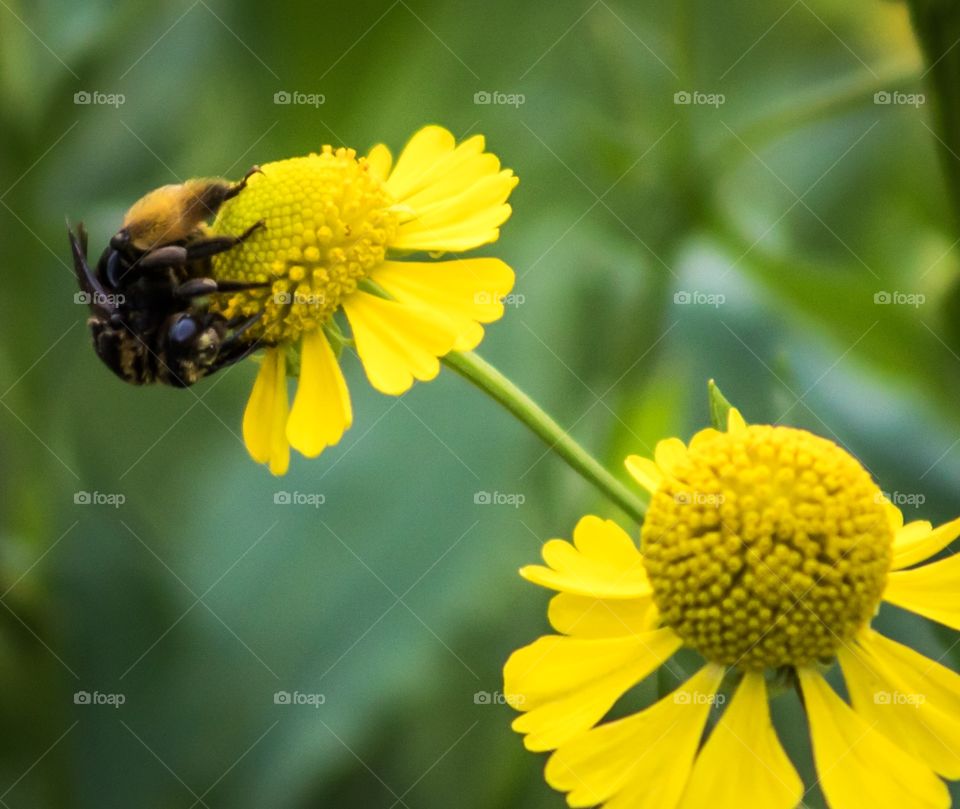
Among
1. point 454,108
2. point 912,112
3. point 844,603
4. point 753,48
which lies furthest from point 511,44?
point 844,603

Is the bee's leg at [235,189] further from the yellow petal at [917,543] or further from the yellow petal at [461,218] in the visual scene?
the yellow petal at [917,543]

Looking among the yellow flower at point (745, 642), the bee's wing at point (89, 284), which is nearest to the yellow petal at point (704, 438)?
the yellow flower at point (745, 642)

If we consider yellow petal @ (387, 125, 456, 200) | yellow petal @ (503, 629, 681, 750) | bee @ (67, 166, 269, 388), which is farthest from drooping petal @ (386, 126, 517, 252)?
yellow petal @ (503, 629, 681, 750)

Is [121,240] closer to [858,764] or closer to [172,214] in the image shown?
[172,214]

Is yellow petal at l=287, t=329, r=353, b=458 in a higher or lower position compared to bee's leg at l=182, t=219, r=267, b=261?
lower

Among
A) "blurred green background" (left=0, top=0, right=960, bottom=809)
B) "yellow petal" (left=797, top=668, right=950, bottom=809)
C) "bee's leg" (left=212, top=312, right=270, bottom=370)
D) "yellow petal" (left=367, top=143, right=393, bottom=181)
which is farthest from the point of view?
"blurred green background" (left=0, top=0, right=960, bottom=809)

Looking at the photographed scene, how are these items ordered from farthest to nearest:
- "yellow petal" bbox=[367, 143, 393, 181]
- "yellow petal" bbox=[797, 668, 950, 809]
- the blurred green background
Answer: the blurred green background
"yellow petal" bbox=[367, 143, 393, 181]
"yellow petal" bbox=[797, 668, 950, 809]

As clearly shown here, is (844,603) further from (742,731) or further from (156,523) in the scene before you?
(156,523)

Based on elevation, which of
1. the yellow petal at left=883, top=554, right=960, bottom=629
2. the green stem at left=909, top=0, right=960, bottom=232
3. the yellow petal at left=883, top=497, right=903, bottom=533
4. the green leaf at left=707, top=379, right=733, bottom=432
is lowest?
the yellow petal at left=883, top=554, right=960, bottom=629

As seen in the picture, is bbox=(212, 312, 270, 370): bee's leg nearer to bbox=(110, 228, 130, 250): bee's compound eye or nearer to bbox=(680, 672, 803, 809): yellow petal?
bbox=(110, 228, 130, 250): bee's compound eye
